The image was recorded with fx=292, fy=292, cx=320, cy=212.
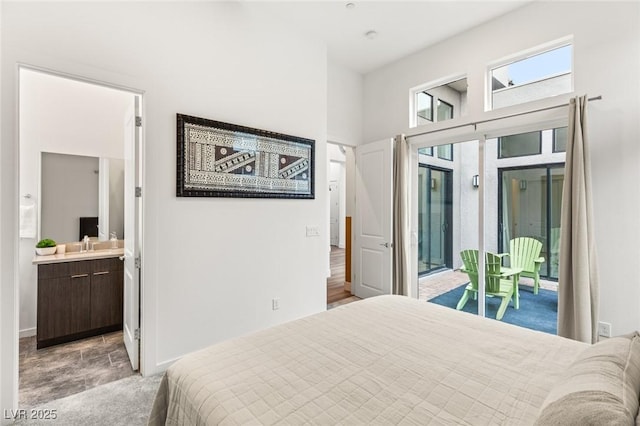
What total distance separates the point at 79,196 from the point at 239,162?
218cm

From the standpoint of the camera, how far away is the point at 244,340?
1.53 meters

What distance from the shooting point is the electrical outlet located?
2531 millimetres

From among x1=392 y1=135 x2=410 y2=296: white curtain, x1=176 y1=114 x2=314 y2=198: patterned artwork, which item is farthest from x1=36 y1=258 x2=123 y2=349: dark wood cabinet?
x1=392 y1=135 x2=410 y2=296: white curtain

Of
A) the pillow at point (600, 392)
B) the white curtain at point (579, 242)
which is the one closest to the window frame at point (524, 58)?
the white curtain at point (579, 242)

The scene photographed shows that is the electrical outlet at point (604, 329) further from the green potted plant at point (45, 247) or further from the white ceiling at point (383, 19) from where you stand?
the green potted plant at point (45, 247)

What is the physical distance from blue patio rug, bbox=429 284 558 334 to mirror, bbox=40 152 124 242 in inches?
181

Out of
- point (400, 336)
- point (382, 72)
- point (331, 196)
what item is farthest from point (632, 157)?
point (331, 196)

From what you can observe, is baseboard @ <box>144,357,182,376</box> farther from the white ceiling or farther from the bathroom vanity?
the white ceiling

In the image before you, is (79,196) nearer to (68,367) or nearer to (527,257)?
(68,367)

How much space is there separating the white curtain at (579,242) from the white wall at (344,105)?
258cm

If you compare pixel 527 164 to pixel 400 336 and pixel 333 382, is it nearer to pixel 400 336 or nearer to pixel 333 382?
pixel 400 336

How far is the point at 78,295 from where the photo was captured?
2959 millimetres

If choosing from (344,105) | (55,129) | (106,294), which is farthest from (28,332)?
(344,105)

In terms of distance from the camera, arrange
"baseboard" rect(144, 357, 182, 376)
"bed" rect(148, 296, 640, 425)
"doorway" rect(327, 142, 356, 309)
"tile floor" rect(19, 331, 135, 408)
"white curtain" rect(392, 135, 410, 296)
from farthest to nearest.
A: "doorway" rect(327, 142, 356, 309) → "white curtain" rect(392, 135, 410, 296) → "baseboard" rect(144, 357, 182, 376) → "tile floor" rect(19, 331, 135, 408) → "bed" rect(148, 296, 640, 425)
